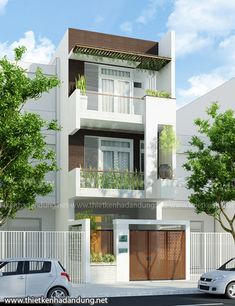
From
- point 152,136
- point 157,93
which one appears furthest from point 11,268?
point 157,93

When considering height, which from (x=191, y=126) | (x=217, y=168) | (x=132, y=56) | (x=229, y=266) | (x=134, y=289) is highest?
(x=132, y=56)

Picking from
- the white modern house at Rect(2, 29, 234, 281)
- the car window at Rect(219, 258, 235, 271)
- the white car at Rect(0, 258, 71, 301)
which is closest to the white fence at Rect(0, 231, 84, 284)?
the white modern house at Rect(2, 29, 234, 281)

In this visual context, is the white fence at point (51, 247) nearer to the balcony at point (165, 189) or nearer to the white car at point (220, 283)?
the balcony at point (165, 189)

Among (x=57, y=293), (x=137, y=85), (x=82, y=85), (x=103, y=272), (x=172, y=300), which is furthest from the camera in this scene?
(x=137, y=85)

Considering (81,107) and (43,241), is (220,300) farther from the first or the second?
(81,107)

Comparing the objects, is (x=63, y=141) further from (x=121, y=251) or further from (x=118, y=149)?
(x=121, y=251)

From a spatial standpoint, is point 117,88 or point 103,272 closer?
point 103,272

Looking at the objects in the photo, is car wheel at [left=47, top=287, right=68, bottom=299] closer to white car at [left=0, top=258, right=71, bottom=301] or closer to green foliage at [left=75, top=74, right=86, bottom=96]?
white car at [left=0, top=258, right=71, bottom=301]

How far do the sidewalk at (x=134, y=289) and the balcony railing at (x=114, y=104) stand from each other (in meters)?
8.87

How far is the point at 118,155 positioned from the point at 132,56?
531cm

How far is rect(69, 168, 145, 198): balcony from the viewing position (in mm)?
26578

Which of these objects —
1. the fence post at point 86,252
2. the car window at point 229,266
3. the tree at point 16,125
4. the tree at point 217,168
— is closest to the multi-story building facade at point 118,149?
the fence post at point 86,252

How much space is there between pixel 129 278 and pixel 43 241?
4292 mm

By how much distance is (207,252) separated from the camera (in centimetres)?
2778
